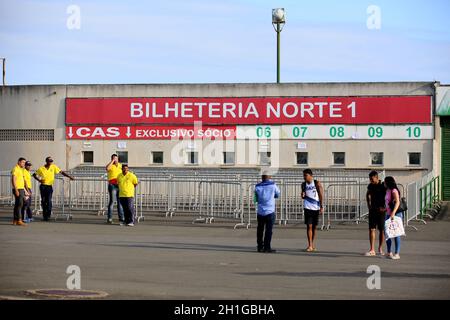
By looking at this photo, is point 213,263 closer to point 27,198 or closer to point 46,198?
point 27,198

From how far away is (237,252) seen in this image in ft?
60.2

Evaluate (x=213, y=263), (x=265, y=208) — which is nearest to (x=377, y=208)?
(x=265, y=208)

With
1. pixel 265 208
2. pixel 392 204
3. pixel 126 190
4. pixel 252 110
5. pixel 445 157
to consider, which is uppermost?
pixel 252 110

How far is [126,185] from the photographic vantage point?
24.8 m

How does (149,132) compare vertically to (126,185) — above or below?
above

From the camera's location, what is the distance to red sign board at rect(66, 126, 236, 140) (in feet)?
125

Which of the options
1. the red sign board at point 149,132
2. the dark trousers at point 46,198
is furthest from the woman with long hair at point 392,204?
the red sign board at point 149,132

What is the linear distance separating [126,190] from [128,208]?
491 mm

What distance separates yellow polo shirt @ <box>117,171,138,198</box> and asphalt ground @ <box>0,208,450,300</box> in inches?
36.1

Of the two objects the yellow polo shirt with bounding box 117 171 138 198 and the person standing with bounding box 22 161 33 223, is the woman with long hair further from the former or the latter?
the person standing with bounding box 22 161 33 223
